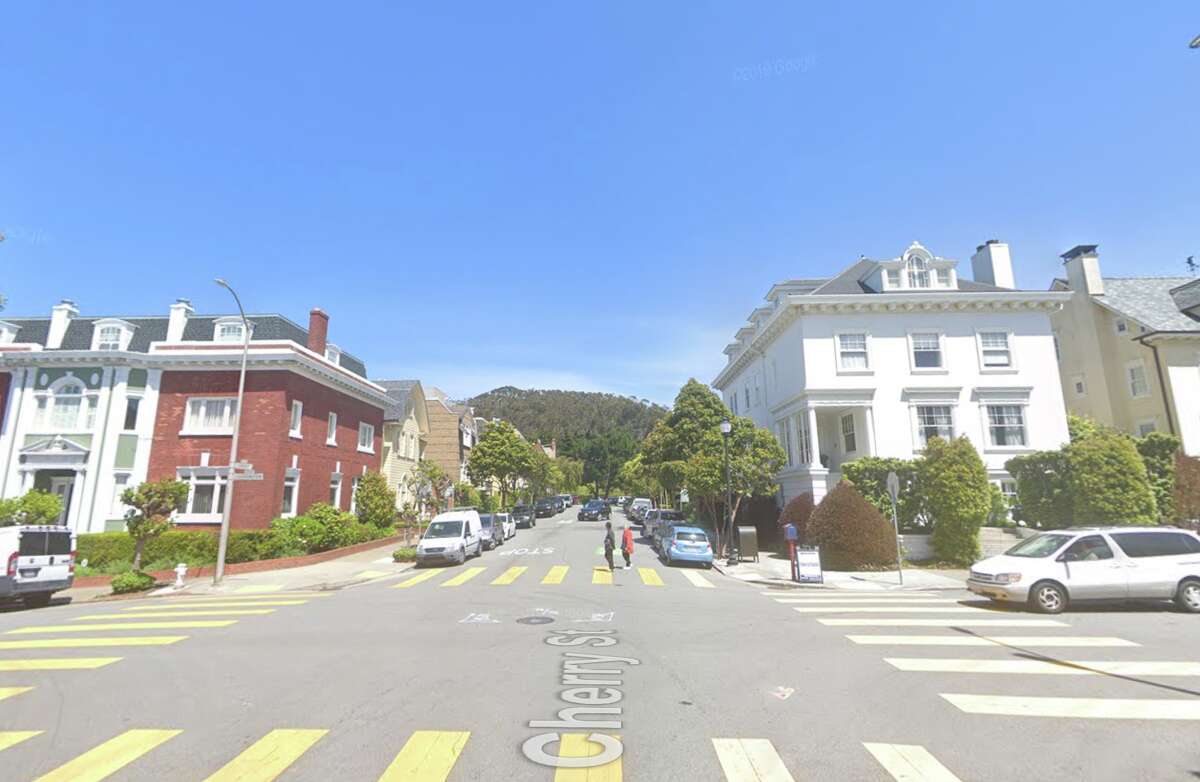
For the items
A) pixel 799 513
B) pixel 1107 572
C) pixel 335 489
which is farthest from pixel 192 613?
pixel 799 513

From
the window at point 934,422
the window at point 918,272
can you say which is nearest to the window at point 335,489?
the window at point 934,422

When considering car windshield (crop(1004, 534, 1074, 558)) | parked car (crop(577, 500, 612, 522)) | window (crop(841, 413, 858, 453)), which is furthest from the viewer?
parked car (crop(577, 500, 612, 522))

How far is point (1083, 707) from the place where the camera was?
6.30 metres

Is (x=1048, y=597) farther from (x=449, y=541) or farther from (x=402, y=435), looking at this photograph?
(x=402, y=435)

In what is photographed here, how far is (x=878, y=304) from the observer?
2742 cm

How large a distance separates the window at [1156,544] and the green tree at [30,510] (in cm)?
3370

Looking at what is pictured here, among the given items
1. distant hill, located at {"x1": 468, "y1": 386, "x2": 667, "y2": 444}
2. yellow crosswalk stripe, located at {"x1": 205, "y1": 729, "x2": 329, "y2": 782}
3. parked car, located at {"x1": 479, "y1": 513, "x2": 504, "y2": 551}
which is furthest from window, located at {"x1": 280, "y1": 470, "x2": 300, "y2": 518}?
distant hill, located at {"x1": 468, "y1": 386, "x2": 667, "y2": 444}

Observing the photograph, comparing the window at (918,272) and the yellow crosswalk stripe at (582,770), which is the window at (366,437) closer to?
the window at (918,272)

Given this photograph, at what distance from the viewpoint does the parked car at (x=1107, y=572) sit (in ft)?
39.5

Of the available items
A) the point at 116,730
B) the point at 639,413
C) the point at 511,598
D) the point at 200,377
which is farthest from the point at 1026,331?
the point at 639,413

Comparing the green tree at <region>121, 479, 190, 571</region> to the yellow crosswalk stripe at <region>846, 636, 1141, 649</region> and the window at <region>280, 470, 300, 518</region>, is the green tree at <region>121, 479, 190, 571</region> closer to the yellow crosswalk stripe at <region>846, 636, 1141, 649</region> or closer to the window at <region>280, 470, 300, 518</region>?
the window at <region>280, 470, 300, 518</region>

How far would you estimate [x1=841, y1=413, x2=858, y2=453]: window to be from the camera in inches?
1099

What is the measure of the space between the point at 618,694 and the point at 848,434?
982 inches

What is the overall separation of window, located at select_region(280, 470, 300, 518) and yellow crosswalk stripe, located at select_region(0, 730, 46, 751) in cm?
2252
